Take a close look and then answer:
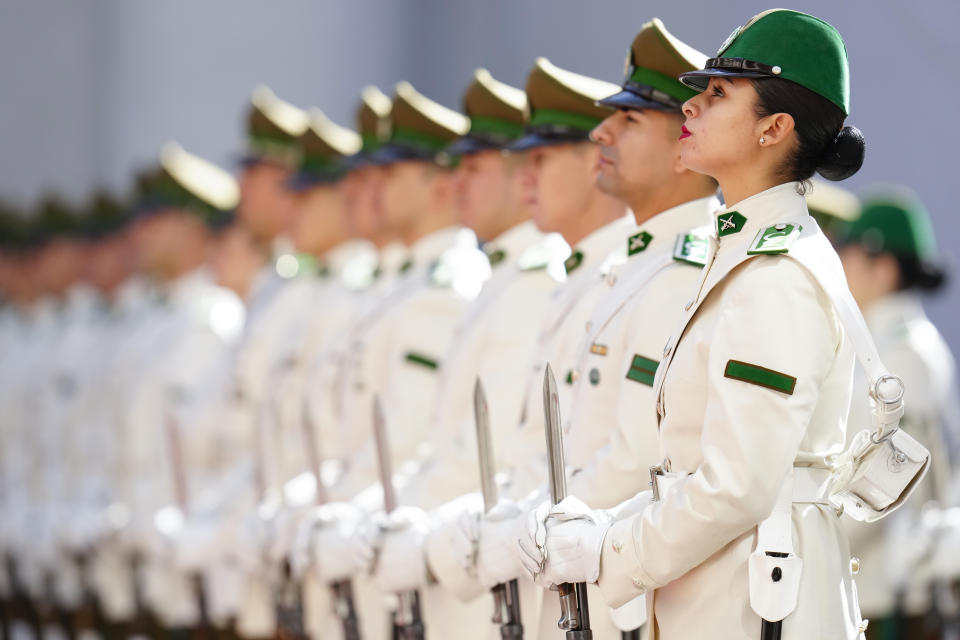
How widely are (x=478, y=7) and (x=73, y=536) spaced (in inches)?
178

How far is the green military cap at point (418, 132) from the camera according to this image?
18.3ft

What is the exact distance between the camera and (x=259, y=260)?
752cm

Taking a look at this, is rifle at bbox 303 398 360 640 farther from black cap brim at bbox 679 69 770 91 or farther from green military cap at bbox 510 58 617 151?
black cap brim at bbox 679 69 770 91

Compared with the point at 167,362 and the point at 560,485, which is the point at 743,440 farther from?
the point at 167,362

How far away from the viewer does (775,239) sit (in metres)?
2.86

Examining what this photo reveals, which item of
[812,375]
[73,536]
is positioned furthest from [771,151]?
[73,536]

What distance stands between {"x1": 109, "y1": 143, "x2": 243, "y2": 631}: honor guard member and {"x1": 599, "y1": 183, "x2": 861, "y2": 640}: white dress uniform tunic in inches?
148

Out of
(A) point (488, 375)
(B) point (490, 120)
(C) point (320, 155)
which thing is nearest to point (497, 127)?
(B) point (490, 120)

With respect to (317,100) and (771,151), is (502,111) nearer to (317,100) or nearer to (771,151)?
(771,151)

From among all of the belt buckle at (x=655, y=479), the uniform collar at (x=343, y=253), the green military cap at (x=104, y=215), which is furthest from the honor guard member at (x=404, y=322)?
the green military cap at (x=104, y=215)

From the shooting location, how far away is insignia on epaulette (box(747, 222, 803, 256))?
283cm

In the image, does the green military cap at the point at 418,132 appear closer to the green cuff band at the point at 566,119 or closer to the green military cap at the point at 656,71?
the green cuff band at the point at 566,119

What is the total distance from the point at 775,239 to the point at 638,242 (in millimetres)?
828

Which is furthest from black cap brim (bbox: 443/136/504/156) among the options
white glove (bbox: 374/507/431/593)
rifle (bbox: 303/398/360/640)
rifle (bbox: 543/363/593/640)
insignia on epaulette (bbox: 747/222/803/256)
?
insignia on epaulette (bbox: 747/222/803/256)
